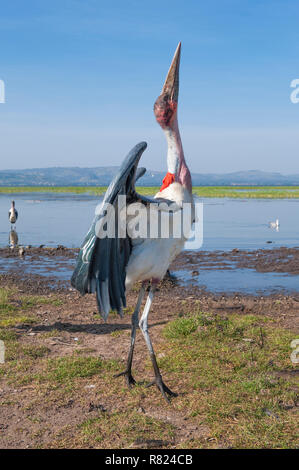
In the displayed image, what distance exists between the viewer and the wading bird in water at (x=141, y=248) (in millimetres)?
4371

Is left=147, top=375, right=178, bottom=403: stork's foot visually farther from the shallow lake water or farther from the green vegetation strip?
the green vegetation strip

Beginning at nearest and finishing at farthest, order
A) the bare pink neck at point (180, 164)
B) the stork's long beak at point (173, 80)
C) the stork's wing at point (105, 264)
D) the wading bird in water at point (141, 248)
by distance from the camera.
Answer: the stork's wing at point (105, 264) < the wading bird in water at point (141, 248) < the stork's long beak at point (173, 80) < the bare pink neck at point (180, 164)

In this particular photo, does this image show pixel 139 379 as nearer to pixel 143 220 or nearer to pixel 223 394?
pixel 223 394

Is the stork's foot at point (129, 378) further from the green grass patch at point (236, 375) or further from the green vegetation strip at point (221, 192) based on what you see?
the green vegetation strip at point (221, 192)

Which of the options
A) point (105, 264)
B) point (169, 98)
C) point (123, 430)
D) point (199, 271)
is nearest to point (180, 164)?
point (169, 98)

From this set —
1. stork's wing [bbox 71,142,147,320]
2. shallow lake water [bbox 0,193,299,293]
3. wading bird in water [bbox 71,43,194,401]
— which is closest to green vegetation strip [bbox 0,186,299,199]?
shallow lake water [bbox 0,193,299,293]

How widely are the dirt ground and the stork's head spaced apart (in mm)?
2929

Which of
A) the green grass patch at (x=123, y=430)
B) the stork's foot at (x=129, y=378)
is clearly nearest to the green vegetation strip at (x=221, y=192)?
the stork's foot at (x=129, y=378)

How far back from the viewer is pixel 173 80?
4664mm

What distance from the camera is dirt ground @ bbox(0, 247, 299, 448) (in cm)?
411

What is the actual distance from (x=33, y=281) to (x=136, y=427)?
7336 mm

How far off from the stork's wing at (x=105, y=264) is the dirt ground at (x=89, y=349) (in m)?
1.03

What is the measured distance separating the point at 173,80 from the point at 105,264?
78.5 inches

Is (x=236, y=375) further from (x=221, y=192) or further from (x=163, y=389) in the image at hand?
(x=221, y=192)
